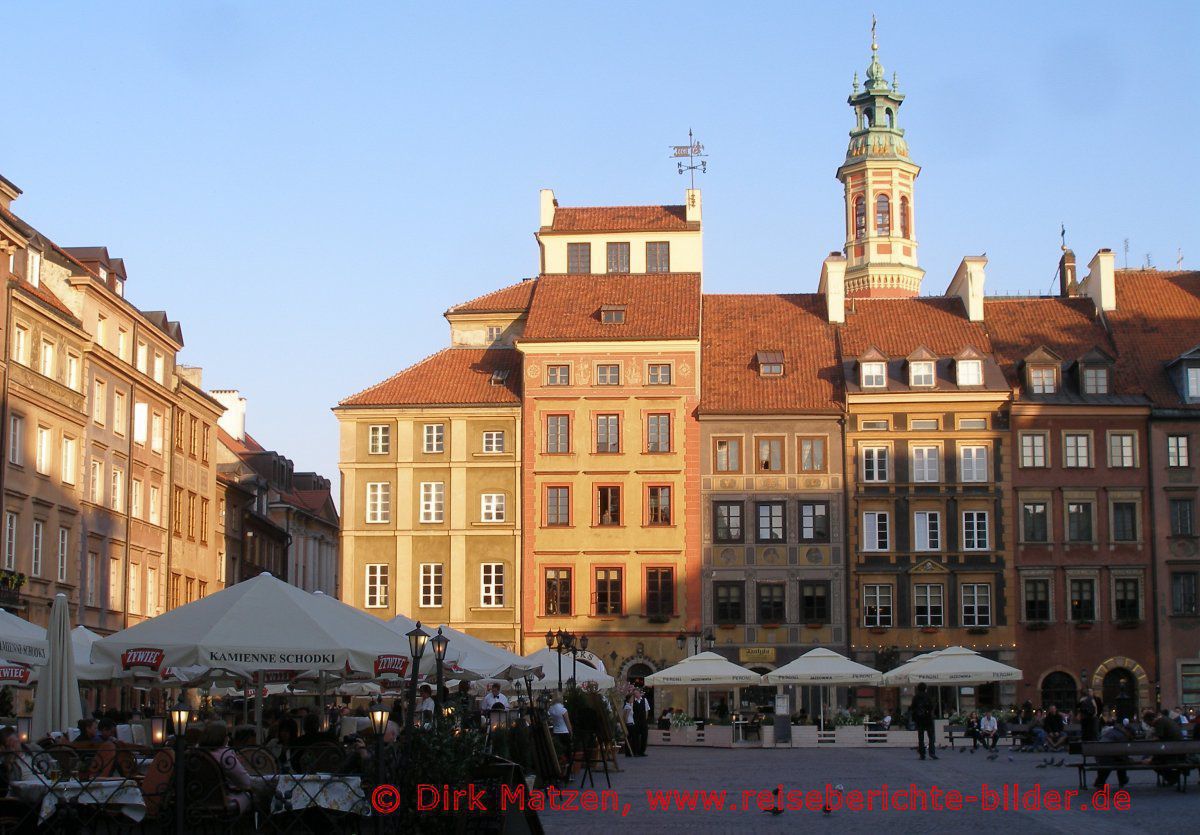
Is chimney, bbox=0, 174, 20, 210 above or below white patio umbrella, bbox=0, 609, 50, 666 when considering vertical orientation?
above

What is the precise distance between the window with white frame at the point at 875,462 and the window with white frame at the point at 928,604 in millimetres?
3891

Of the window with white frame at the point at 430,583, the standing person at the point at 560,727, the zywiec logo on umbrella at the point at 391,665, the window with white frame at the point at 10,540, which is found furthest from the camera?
the window with white frame at the point at 430,583

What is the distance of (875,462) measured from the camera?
57656 mm

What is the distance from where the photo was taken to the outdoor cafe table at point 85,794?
54.6ft

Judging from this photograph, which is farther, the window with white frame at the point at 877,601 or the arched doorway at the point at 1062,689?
the window with white frame at the point at 877,601

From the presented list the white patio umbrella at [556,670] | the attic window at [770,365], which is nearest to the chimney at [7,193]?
the white patio umbrella at [556,670]

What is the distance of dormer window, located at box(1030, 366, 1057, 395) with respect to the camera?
190 feet

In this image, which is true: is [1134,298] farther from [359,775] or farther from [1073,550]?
[359,775]

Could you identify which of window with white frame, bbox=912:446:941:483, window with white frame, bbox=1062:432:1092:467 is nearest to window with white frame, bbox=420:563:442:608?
window with white frame, bbox=912:446:941:483

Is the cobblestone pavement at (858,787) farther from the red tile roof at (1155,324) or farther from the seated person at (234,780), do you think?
the red tile roof at (1155,324)

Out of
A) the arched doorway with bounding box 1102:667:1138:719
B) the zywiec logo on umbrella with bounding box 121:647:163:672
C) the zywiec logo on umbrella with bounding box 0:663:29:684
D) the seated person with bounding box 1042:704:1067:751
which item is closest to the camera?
the zywiec logo on umbrella with bounding box 121:647:163:672

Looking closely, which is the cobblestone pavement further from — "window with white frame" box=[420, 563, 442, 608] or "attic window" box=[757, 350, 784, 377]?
"attic window" box=[757, 350, 784, 377]

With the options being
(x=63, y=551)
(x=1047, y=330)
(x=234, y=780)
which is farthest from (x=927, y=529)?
(x=234, y=780)

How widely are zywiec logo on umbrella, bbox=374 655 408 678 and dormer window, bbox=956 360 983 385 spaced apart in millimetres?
38670
